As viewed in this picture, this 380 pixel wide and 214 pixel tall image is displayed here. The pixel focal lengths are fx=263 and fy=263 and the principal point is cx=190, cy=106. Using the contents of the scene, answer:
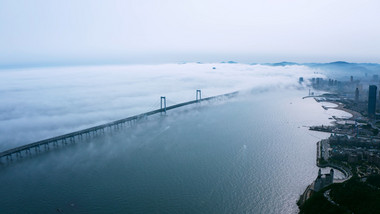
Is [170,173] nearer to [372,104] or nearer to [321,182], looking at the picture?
[321,182]

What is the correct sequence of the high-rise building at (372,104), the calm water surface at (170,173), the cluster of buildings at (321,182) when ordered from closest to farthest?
the calm water surface at (170,173), the cluster of buildings at (321,182), the high-rise building at (372,104)

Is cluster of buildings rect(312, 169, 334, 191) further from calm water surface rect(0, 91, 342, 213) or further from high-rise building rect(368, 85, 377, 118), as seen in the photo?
high-rise building rect(368, 85, 377, 118)

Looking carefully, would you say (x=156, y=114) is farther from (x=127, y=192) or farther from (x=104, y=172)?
(x=127, y=192)

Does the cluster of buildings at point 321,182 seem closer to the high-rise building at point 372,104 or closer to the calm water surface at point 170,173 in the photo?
the calm water surface at point 170,173

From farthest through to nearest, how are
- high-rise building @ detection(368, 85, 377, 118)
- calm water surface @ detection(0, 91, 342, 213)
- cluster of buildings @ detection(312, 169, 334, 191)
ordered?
high-rise building @ detection(368, 85, 377, 118)
cluster of buildings @ detection(312, 169, 334, 191)
calm water surface @ detection(0, 91, 342, 213)

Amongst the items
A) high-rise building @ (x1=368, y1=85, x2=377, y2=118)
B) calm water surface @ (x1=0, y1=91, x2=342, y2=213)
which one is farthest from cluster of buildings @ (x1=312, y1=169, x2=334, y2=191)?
high-rise building @ (x1=368, y1=85, x2=377, y2=118)

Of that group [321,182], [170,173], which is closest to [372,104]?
[321,182]

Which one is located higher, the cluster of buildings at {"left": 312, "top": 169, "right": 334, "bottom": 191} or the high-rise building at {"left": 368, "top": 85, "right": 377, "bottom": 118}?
the high-rise building at {"left": 368, "top": 85, "right": 377, "bottom": 118}

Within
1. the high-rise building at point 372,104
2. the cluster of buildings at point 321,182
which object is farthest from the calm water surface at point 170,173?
the high-rise building at point 372,104
